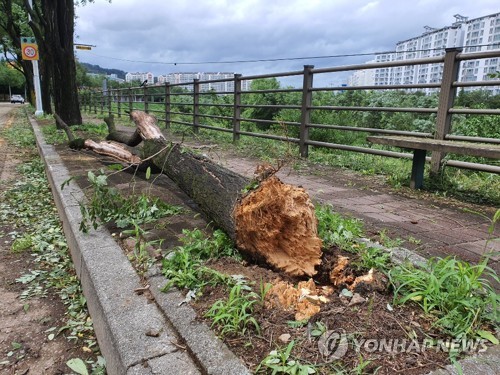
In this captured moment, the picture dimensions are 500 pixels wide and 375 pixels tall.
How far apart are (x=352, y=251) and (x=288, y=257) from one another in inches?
14.0

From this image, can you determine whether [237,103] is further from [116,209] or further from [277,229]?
[277,229]

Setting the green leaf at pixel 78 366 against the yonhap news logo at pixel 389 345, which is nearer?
the yonhap news logo at pixel 389 345

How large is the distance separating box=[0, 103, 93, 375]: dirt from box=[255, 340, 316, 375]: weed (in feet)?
3.22

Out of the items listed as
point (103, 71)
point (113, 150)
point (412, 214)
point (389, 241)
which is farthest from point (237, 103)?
point (103, 71)

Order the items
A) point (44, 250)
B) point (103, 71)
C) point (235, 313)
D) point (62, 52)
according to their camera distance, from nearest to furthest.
Result: point (235, 313) → point (44, 250) → point (62, 52) → point (103, 71)

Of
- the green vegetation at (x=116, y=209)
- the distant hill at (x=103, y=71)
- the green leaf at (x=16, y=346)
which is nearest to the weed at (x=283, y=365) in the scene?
the green leaf at (x=16, y=346)

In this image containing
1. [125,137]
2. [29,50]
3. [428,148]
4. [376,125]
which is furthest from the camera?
[29,50]

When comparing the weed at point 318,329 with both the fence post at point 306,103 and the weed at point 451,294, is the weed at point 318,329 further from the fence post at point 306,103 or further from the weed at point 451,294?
the fence post at point 306,103

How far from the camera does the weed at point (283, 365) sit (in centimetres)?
124

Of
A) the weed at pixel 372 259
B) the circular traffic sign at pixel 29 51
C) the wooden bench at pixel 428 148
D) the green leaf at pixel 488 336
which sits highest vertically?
the circular traffic sign at pixel 29 51

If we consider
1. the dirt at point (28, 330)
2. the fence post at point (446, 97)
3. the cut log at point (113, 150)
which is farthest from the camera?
the cut log at point (113, 150)

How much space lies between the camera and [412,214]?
316 cm

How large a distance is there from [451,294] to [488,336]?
8.5 inches

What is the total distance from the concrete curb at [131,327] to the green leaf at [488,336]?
0.87 meters
